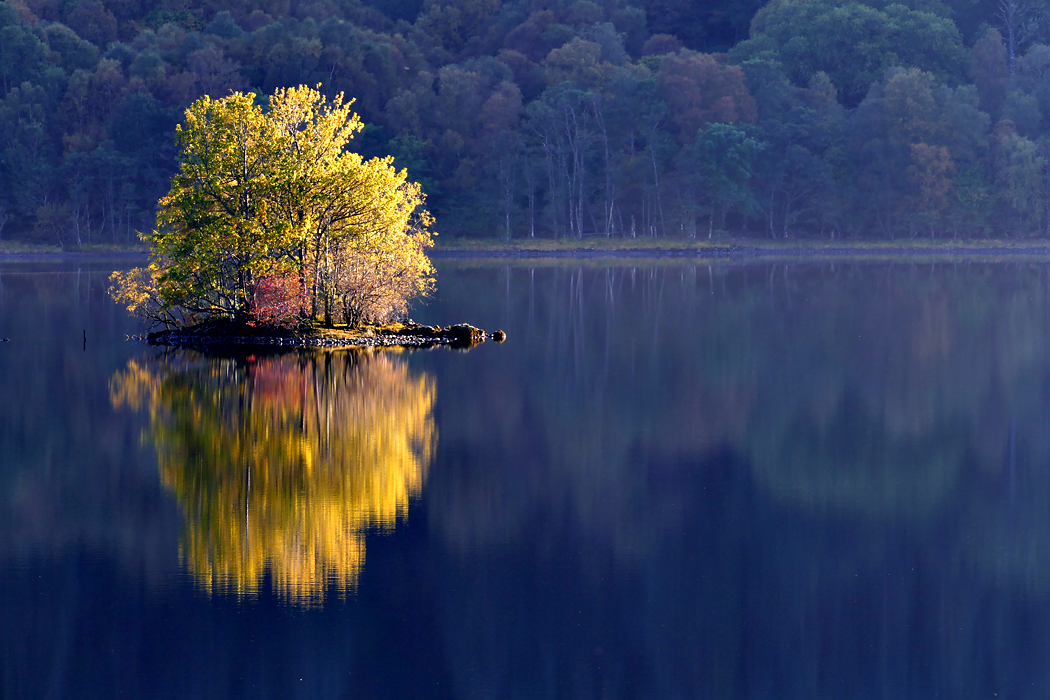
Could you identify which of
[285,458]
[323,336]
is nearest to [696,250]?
[323,336]

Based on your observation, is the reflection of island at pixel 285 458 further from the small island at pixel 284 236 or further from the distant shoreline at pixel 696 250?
the distant shoreline at pixel 696 250

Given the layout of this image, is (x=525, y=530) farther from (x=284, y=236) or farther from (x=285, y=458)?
(x=284, y=236)

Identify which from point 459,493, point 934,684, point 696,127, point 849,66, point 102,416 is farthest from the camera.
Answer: point 849,66

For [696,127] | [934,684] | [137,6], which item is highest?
[137,6]

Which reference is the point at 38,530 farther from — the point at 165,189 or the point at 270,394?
the point at 165,189

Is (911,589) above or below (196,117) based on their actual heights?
below

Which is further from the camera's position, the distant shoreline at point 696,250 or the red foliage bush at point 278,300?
the distant shoreline at point 696,250

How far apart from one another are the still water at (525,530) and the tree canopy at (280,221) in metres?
5.78

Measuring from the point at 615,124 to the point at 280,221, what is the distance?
236 ft

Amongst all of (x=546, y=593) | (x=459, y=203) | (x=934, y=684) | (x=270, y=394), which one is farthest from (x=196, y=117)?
(x=459, y=203)

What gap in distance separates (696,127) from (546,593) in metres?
93.0

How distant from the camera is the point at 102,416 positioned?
22.1m

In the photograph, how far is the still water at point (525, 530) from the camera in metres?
10.6

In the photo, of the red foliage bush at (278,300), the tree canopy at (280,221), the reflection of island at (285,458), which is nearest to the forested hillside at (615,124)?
the tree canopy at (280,221)
